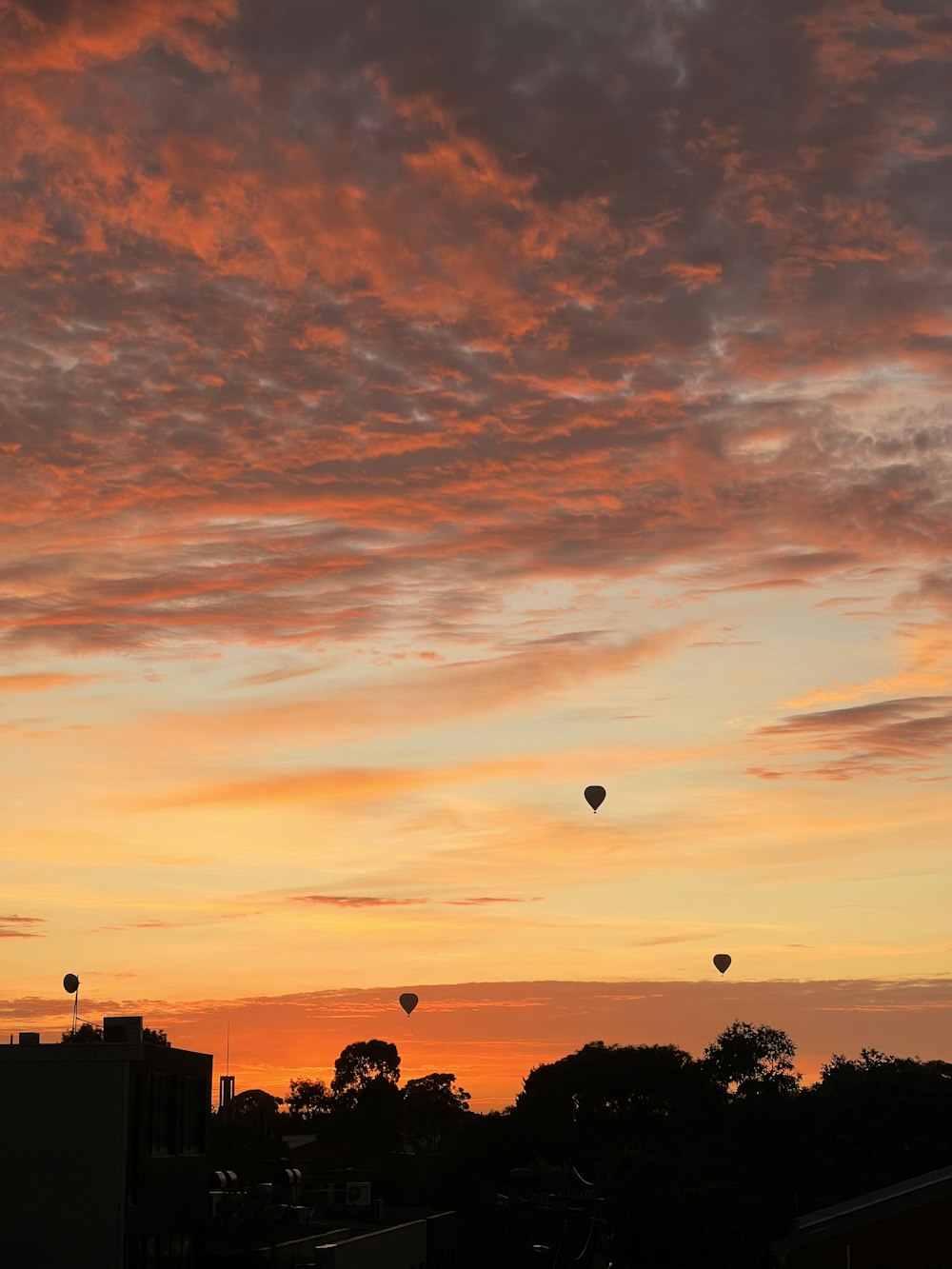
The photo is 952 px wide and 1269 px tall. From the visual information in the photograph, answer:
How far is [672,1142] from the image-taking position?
141 meters

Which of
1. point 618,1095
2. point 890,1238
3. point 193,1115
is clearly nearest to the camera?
point 193,1115

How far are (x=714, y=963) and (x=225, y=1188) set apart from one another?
3508 inches

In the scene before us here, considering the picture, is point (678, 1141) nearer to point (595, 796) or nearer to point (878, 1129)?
point (878, 1129)

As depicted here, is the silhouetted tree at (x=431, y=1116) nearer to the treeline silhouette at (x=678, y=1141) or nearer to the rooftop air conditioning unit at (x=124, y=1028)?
the treeline silhouette at (x=678, y=1141)

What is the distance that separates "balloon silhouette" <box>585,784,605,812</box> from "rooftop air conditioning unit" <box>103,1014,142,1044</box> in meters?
44.2

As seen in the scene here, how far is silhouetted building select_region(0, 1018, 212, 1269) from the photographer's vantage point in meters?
43.2

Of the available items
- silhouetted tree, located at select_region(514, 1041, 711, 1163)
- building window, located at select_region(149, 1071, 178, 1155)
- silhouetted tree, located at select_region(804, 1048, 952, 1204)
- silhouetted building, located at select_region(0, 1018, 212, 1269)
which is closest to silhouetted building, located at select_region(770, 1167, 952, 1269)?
building window, located at select_region(149, 1071, 178, 1155)

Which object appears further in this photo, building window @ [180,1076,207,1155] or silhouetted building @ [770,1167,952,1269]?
silhouetted building @ [770,1167,952,1269]

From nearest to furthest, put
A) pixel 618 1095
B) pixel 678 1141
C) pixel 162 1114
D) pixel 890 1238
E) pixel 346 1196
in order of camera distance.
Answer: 1. pixel 162 1114
2. pixel 890 1238
3. pixel 346 1196
4. pixel 678 1141
5. pixel 618 1095

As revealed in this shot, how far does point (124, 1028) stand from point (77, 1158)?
7.88m

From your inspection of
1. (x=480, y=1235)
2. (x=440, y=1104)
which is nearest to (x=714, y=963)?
(x=480, y=1235)

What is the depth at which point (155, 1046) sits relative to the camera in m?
48.2

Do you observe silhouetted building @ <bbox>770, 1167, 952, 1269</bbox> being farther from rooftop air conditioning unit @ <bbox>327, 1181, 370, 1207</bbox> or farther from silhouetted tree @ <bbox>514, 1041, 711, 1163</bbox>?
silhouetted tree @ <bbox>514, 1041, 711, 1163</bbox>

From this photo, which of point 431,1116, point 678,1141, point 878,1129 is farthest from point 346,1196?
point 431,1116
